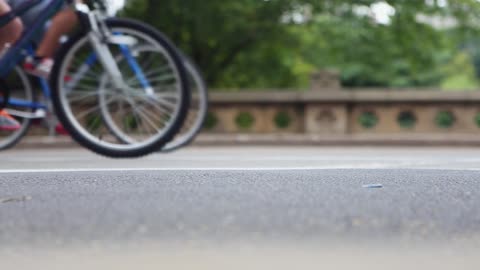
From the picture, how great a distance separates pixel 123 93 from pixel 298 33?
1127 cm

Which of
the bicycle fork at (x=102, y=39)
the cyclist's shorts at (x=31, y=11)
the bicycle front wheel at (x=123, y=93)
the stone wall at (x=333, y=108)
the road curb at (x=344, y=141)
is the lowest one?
the road curb at (x=344, y=141)

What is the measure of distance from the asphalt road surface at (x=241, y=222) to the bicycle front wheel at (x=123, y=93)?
0.90 m

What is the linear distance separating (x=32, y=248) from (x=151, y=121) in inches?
111

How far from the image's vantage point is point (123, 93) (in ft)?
16.6

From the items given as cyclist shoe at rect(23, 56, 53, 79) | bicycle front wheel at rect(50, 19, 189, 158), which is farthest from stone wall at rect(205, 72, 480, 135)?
bicycle front wheel at rect(50, 19, 189, 158)

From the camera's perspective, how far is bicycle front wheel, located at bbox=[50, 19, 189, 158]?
4.83 m

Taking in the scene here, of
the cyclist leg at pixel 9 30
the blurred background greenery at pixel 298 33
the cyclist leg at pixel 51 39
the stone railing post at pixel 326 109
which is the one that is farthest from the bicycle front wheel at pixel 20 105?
the stone railing post at pixel 326 109

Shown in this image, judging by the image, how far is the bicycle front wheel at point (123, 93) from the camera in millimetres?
4832

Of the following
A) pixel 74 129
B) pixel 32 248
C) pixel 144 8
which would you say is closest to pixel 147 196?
pixel 32 248

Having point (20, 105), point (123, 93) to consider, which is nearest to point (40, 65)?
point (20, 105)

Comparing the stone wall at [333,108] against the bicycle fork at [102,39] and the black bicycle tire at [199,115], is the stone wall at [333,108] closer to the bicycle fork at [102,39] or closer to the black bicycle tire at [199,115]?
the black bicycle tire at [199,115]

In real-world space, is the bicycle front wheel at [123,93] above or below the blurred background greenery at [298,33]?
below

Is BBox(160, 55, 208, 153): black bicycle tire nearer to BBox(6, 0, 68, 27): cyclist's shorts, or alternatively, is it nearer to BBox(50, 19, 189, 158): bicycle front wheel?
BBox(50, 19, 189, 158): bicycle front wheel

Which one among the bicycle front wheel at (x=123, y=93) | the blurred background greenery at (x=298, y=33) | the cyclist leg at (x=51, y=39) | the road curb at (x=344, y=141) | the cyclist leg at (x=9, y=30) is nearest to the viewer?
the bicycle front wheel at (x=123, y=93)
